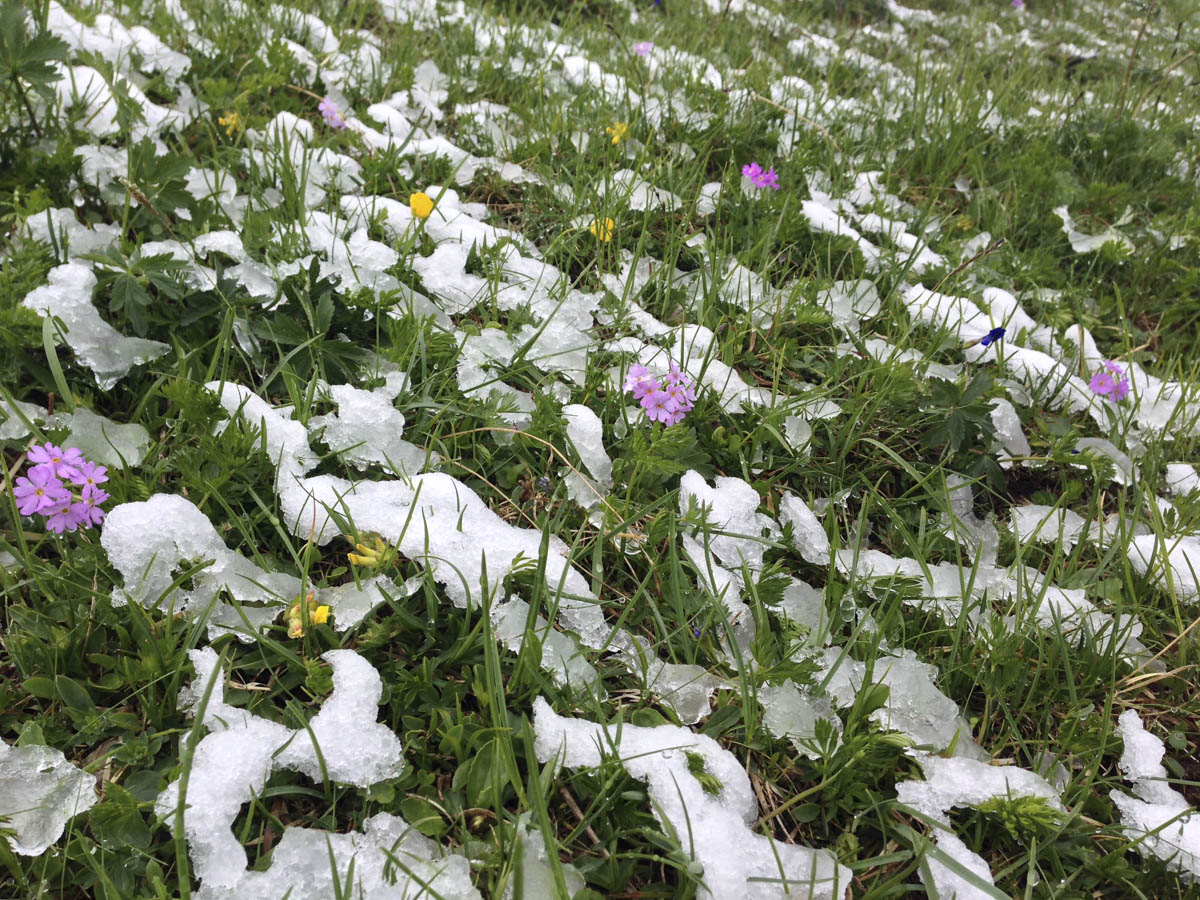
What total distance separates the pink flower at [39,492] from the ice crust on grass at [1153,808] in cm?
196

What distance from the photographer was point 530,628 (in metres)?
1.39

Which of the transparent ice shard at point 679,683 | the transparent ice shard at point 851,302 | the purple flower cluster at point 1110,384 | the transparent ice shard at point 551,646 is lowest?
the transparent ice shard at point 679,683

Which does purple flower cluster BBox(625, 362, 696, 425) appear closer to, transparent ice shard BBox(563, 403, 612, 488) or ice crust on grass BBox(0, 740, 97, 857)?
transparent ice shard BBox(563, 403, 612, 488)

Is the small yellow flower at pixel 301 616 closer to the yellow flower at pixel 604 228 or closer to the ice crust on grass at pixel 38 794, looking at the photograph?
the ice crust on grass at pixel 38 794

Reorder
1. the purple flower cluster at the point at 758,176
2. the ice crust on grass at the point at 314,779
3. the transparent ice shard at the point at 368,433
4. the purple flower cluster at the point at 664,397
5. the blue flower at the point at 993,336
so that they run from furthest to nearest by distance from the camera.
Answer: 1. the purple flower cluster at the point at 758,176
2. the blue flower at the point at 993,336
3. the purple flower cluster at the point at 664,397
4. the transparent ice shard at the point at 368,433
5. the ice crust on grass at the point at 314,779

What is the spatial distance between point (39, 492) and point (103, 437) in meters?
0.23

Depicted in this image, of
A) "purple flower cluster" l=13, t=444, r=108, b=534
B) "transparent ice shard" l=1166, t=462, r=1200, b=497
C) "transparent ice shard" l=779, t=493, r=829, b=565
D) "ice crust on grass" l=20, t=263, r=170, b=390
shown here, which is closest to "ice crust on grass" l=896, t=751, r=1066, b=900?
"transparent ice shard" l=779, t=493, r=829, b=565

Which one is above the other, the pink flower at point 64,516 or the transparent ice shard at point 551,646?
the pink flower at point 64,516

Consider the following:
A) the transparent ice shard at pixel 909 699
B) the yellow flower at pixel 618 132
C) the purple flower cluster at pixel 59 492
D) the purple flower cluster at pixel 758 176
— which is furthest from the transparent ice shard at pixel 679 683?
the yellow flower at pixel 618 132

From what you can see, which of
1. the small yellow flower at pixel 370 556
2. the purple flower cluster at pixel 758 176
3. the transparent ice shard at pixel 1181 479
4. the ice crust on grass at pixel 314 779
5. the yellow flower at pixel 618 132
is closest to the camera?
the ice crust on grass at pixel 314 779

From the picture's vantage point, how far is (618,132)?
2.87 meters

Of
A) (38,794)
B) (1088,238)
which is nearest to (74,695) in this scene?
(38,794)

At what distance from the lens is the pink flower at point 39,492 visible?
55.6 inches

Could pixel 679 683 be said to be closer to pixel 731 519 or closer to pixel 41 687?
pixel 731 519
